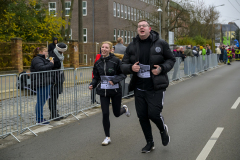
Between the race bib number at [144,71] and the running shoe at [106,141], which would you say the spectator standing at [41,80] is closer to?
the running shoe at [106,141]

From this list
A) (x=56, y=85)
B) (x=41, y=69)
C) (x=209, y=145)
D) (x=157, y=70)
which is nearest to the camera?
(x=157, y=70)

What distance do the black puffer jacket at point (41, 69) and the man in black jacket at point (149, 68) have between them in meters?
2.87

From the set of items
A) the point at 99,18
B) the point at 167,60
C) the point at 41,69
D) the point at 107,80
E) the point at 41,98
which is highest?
the point at 99,18

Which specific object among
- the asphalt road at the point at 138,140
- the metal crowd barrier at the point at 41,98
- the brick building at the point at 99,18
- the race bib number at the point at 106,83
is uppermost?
the brick building at the point at 99,18

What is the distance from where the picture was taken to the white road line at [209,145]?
529cm

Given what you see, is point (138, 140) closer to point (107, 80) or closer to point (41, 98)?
point (107, 80)

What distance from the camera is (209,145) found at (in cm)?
588

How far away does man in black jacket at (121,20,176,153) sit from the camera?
5.24 metres

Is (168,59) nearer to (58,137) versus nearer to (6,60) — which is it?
(58,137)

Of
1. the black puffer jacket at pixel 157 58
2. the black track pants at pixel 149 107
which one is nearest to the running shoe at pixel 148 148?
the black track pants at pixel 149 107

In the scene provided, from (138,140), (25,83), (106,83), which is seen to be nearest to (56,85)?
(25,83)

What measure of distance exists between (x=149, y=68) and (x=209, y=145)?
5.46ft

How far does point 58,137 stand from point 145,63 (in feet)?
8.16

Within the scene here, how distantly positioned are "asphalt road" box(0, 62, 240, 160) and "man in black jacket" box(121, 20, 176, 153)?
66cm
